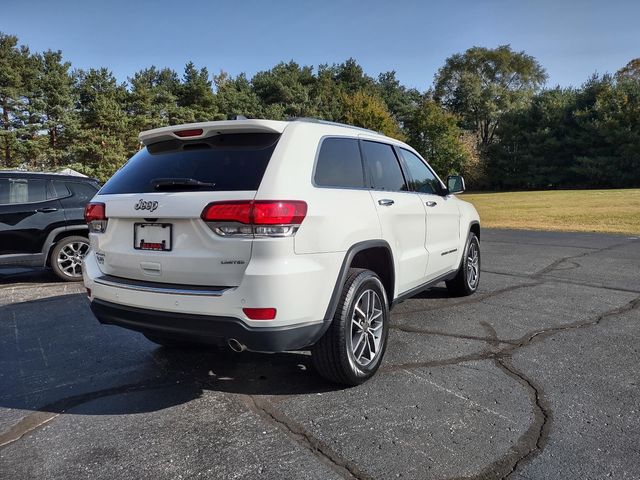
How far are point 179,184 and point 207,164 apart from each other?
23 cm

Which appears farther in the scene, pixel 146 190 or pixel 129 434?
pixel 146 190

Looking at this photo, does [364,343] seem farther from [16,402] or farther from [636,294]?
[636,294]

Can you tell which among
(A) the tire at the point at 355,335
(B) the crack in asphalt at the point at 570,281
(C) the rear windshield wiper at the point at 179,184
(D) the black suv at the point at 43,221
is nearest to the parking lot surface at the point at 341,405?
(A) the tire at the point at 355,335

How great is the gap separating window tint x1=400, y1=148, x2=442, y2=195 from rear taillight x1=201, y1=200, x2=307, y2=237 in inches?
79.2

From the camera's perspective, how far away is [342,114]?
52.2 m

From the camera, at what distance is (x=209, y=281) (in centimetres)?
279

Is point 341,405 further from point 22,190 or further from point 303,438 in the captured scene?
point 22,190

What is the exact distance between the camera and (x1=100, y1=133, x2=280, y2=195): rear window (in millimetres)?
2879

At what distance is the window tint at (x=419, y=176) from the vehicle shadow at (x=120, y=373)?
1951 millimetres

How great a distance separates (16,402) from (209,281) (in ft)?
5.33

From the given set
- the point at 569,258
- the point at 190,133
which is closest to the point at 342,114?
the point at 569,258

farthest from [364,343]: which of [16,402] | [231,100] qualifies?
[231,100]

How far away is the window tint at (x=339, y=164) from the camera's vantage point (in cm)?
318

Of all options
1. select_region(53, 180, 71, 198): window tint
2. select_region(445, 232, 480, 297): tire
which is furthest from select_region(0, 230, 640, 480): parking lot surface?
select_region(53, 180, 71, 198): window tint
